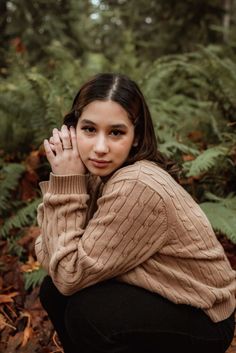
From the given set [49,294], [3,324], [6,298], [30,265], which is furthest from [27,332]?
[49,294]

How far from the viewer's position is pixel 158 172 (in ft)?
5.93

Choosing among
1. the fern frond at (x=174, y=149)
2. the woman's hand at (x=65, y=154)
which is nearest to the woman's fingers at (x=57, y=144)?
the woman's hand at (x=65, y=154)

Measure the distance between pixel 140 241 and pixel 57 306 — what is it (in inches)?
23.5

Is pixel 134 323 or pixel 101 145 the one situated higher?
pixel 101 145

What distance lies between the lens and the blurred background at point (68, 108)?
2.98 metres

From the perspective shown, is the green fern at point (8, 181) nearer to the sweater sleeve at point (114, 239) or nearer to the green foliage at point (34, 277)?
the green foliage at point (34, 277)

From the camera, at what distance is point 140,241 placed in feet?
5.68

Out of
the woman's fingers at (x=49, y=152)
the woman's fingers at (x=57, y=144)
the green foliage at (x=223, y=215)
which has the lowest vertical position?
the green foliage at (x=223, y=215)

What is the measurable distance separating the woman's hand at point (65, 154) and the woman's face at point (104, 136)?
5cm

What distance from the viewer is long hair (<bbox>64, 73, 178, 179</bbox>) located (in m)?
1.85

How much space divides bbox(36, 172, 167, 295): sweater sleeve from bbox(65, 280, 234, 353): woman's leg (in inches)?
2.9

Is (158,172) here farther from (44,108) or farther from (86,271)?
(44,108)

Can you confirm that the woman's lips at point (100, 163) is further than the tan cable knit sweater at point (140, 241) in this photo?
Yes

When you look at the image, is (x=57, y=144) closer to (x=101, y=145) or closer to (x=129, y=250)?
(x=101, y=145)
